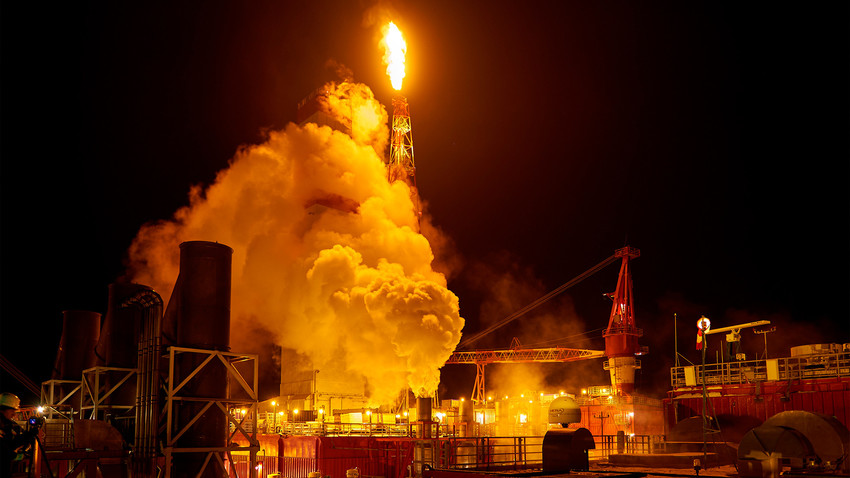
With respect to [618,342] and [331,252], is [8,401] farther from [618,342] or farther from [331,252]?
[618,342]

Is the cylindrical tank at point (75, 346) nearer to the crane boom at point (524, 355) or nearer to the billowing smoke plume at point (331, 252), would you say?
the billowing smoke plume at point (331, 252)

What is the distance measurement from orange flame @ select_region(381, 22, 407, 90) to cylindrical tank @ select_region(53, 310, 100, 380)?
33.7m

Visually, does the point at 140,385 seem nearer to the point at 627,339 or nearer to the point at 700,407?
the point at 700,407

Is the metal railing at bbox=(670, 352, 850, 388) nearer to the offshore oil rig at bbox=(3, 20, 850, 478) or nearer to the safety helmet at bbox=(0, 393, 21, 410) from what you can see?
the offshore oil rig at bbox=(3, 20, 850, 478)

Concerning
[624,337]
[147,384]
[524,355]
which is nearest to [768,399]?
[147,384]

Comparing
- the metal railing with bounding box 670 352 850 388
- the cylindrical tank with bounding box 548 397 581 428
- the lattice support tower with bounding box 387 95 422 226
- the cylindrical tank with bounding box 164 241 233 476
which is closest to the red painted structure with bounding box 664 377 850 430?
the metal railing with bounding box 670 352 850 388

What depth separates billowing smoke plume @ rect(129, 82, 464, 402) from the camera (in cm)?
5538

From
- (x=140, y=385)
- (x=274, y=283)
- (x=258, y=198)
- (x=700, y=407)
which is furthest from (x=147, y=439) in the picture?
(x=258, y=198)

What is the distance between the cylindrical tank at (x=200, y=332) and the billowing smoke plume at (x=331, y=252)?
27012 millimetres

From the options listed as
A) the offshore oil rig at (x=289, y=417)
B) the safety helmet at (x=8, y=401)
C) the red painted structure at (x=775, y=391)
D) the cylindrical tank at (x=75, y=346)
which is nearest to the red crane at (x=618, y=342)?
the offshore oil rig at (x=289, y=417)

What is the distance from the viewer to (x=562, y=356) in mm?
95250

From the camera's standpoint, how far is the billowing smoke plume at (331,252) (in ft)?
182

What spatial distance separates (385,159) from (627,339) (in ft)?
104

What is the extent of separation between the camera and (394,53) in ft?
205
